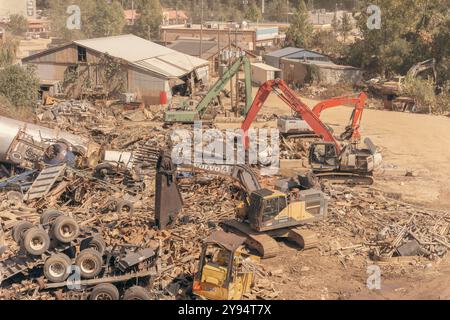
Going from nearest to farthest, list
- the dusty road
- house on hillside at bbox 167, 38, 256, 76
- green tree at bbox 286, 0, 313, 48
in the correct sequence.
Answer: the dusty road < house on hillside at bbox 167, 38, 256, 76 < green tree at bbox 286, 0, 313, 48

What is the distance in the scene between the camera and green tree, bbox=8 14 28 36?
87.1m

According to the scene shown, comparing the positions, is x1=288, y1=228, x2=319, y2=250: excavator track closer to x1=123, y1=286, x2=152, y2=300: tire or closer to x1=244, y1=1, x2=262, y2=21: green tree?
x1=123, y1=286, x2=152, y2=300: tire

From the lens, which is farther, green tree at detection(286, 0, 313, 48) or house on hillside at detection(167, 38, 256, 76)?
green tree at detection(286, 0, 313, 48)

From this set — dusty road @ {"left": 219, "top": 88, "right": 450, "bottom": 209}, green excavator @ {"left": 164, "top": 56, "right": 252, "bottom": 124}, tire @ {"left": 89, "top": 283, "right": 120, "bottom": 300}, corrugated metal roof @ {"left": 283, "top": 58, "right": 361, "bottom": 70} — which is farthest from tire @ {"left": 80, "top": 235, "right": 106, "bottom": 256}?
corrugated metal roof @ {"left": 283, "top": 58, "right": 361, "bottom": 70}

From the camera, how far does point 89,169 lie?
78.9 ft

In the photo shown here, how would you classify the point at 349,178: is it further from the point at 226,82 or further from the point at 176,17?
the point at 176,17

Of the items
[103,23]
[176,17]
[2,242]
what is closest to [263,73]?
[103,23]

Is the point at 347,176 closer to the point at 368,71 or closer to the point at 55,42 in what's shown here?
the point at 368,71

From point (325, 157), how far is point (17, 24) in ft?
239

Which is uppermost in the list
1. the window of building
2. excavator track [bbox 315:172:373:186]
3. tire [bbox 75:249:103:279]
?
the window of building

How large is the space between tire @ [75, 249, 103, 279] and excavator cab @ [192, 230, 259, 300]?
2.32 metres

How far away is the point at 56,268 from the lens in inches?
594

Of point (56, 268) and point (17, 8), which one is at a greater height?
point (17, 8)
